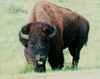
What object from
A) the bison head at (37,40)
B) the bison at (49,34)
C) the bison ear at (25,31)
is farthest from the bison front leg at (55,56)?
the bison ear at (25,31)

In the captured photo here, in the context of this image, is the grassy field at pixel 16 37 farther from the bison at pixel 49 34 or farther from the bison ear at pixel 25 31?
the bison ear at pixel 25 31

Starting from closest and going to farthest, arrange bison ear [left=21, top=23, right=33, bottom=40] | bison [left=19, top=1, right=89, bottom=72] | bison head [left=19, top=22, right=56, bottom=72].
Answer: bison head [left=19, top=22, right=56, bottom=72] < bison [left=19, top=1, right=89, bottom=72] < bison ear [left=21, top=23, right=33, bottom=40]

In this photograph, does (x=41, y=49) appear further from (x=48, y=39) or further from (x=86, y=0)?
(x=86, y=0)

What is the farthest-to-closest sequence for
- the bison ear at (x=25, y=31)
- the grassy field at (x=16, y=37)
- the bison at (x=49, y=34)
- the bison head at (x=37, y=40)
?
the grassy field at (x=16, y=37) < the bison ear at (x=25, y=31) < the bison at (x=49, y=34) < the bison head at (x=37, y=40)

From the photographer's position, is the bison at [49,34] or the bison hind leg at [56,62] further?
the bison hind leg at [56,62]

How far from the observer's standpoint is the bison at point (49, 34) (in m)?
5.73

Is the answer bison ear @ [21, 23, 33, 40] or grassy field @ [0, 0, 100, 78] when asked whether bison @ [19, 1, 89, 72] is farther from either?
grassy field @ [0, 0, 100, 78]

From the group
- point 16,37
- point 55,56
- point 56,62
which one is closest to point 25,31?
point 55,56

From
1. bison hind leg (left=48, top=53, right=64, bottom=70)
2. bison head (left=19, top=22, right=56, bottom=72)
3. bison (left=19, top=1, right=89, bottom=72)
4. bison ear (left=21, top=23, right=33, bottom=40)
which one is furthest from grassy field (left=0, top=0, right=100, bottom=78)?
bison ear (left=21, top=23, right=33, bottom=40)

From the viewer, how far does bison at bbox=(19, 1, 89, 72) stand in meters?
5.73

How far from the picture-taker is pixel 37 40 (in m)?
5.73

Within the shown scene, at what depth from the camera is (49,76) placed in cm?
496

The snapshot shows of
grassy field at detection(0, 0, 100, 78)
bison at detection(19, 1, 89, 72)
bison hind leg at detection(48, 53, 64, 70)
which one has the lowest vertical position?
Answer: grassy field at detection(0, 0, 100, 78)

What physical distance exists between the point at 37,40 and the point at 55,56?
150cm
